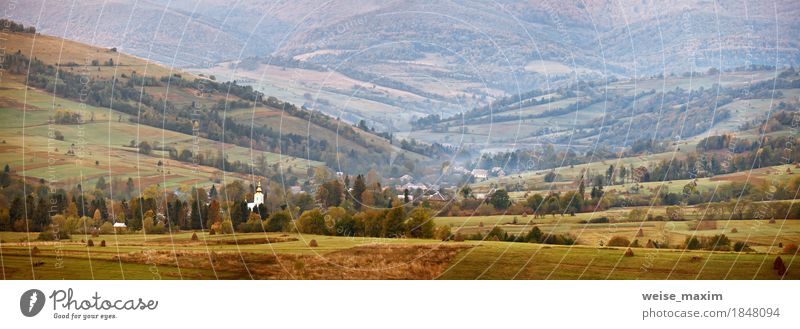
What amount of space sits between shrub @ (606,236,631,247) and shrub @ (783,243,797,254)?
21.1 ft

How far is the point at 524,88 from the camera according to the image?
10819 centimetres

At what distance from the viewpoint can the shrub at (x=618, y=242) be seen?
54094 millimetres

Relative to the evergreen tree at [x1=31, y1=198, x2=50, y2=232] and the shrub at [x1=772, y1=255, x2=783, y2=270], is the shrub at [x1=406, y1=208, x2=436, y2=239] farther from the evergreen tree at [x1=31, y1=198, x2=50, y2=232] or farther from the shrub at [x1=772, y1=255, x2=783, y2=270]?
the evergreen tree at [x1=31, y1=198, x2=50, y2=232]

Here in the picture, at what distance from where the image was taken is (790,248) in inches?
2104

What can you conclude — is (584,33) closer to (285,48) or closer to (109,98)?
Result: (285,48)

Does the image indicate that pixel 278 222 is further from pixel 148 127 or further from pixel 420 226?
pixel 148 127

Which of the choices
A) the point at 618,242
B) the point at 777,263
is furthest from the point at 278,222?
the point at 777,263

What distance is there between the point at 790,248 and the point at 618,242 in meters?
7.10

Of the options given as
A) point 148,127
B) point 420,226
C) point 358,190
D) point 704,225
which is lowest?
point 704,225

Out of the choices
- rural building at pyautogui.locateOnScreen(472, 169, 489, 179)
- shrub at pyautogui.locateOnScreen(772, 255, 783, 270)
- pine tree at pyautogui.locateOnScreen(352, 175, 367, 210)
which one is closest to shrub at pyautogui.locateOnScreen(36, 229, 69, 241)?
pine tree at pyautogui.locateOnScreen(352, 175, 367, 210)

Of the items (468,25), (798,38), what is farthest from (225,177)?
(798,38)

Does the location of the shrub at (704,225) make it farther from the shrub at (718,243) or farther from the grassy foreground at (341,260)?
the grassy foreground at (341,260)

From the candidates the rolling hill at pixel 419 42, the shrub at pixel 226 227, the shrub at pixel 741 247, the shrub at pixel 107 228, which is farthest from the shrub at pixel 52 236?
the shrub at pixel 741 247
